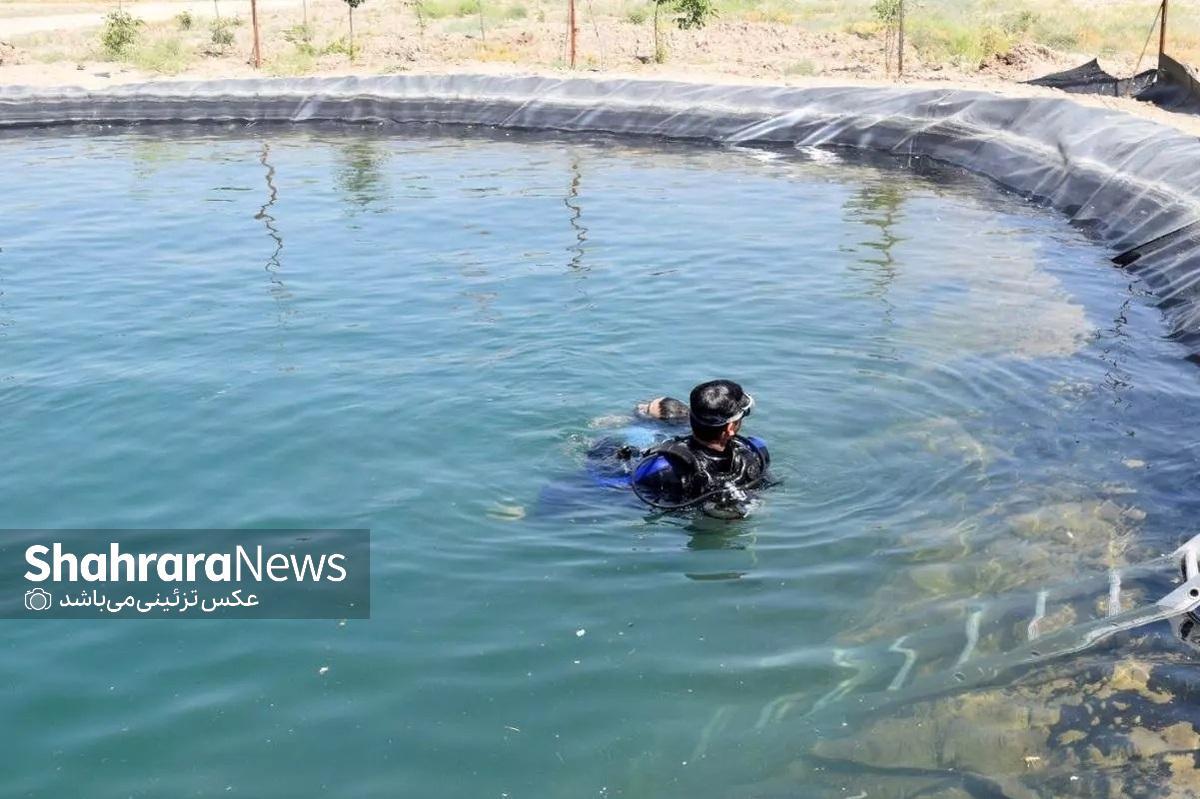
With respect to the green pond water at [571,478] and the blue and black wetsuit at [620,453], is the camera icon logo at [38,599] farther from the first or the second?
the blue and black wetsuit at [620,453]

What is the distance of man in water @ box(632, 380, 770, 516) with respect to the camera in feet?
20.3

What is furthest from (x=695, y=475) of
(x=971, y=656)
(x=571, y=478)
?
(x=971, y=656)

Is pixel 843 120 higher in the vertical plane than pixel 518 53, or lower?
lower

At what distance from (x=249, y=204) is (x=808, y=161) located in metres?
7.95

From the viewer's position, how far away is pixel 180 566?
6.22 metres

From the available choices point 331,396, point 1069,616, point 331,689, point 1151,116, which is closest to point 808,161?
point 1151,116

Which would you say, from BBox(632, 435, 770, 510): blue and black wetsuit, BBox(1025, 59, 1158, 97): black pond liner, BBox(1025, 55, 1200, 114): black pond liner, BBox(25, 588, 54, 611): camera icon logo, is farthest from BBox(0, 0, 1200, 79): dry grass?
BBox(25, 588, 54, 611): camera icon logo

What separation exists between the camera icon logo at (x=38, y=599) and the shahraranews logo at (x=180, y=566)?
0.13 metres

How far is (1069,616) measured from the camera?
5656 millimetres

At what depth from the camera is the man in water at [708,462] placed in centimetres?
620

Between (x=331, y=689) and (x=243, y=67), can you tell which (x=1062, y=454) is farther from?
(x=243, y=67)

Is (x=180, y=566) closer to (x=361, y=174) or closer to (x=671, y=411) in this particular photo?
(x=671, y=411)

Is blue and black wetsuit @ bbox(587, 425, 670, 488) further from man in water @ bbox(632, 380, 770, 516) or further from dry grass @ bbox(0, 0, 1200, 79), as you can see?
dry grass @ bbox(0, 0, 1200, 79)

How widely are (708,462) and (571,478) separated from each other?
3.29 ft
